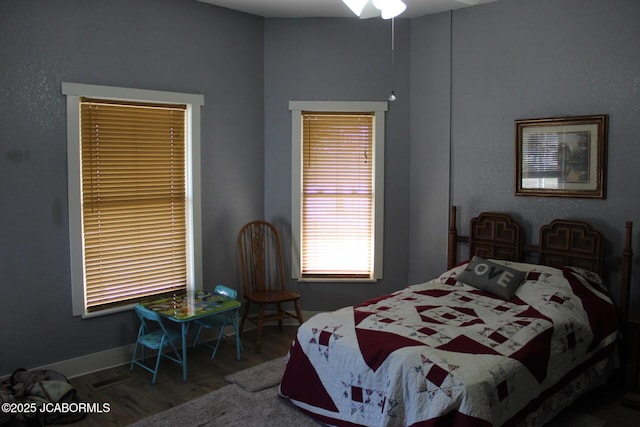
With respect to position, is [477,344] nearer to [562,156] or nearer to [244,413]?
[244,413]

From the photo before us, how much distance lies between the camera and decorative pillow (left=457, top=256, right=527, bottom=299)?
3768 millimetres

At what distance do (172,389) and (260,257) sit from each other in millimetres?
1489

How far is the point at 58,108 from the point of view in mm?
3625

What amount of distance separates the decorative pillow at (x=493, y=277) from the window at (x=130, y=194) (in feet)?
7.04

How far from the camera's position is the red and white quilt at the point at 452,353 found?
2.64 m

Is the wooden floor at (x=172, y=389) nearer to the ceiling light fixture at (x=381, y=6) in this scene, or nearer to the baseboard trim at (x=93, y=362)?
the baseboard trim at (x=93, y=362)

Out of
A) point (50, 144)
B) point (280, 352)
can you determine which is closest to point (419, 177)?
point (280, 352)

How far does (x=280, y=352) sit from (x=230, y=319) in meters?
0.47

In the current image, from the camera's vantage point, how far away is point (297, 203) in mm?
4902

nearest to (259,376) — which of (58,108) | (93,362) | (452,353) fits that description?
(93,362)

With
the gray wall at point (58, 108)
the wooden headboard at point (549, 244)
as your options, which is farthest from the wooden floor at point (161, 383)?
the wooden headboard at point (549, 244)

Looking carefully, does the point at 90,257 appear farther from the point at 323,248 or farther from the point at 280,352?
the point at 323,248

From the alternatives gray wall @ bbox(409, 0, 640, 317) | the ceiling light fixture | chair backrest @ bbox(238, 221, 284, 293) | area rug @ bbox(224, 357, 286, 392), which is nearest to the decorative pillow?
gray wall @ bbox(409, 0, 640, 317)

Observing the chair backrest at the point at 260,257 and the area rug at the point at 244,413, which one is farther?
the chair backrest at the point at 260,257
